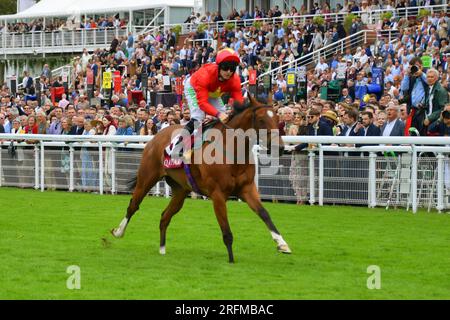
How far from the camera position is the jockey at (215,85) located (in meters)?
10.1

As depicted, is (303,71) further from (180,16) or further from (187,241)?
(180,16)

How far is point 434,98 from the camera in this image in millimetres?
14883

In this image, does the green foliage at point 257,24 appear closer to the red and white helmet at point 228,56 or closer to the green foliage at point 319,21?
the green foliage at point 319,21

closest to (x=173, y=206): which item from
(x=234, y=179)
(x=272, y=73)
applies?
(x=234, y=179)

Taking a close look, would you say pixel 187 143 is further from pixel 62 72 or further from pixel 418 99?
pixel 62 72

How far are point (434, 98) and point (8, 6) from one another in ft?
198

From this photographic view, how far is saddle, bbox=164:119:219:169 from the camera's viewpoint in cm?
1034

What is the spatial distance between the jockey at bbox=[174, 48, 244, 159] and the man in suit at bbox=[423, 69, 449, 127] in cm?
501

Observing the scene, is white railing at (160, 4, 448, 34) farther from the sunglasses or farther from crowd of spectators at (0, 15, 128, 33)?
the sunglasses

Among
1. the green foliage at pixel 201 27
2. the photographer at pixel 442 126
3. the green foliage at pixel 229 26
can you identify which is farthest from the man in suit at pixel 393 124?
the green foliage at pixel 201 27

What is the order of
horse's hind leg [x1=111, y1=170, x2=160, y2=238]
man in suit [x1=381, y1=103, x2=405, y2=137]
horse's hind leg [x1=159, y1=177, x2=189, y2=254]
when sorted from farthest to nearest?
man in suit [x1=381, y1=103, x2=405, y2=137]
horse's hind leg [x1=111, y1=170, x2=160, y2=238]
horse's hind leg [x1=159, y1=177, x2=189, y2=254]

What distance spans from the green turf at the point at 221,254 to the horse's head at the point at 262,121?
1.15m

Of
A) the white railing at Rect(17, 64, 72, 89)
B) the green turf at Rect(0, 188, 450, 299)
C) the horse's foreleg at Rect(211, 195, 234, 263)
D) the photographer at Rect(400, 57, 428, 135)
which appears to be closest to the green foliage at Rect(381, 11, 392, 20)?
the photographer at Rect(400, 57, 428, 135)

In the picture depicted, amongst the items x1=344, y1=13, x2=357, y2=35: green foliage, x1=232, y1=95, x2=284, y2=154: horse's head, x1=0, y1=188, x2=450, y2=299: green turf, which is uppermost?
x1=344, y1=13, x2=357, y2=35: green foliage
